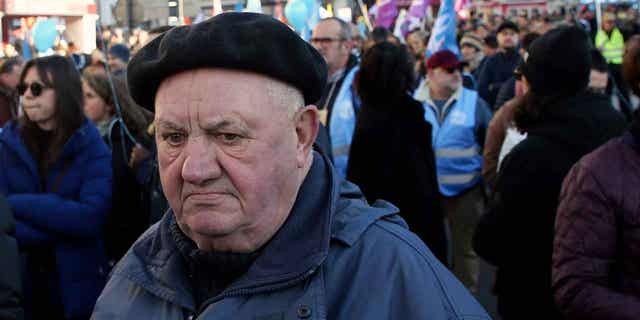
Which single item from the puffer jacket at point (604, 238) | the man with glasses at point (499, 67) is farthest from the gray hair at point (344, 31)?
the man with glasses at point (499, 67)

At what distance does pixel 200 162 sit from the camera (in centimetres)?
152

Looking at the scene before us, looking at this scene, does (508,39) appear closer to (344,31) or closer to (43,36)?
(344,31)

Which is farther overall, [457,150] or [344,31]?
[344,31]

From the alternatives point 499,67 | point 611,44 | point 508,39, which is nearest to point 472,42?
point 508,39

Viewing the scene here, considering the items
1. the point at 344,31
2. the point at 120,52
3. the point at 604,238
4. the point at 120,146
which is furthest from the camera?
the point at 120,52

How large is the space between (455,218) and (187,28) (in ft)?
13.8

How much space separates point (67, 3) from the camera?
82.1ft

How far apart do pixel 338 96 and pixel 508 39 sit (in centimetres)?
489

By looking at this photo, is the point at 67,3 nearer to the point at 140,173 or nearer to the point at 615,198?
the point at 140,173

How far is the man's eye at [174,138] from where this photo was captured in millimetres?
1561

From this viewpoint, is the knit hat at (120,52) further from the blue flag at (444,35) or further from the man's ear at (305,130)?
the man's ear at (305,130)

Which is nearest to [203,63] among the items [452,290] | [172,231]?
[172,231]

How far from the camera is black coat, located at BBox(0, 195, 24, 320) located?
2.56 m

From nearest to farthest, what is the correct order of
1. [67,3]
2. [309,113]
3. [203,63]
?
[203,63]
[309,113]
[67,3]
